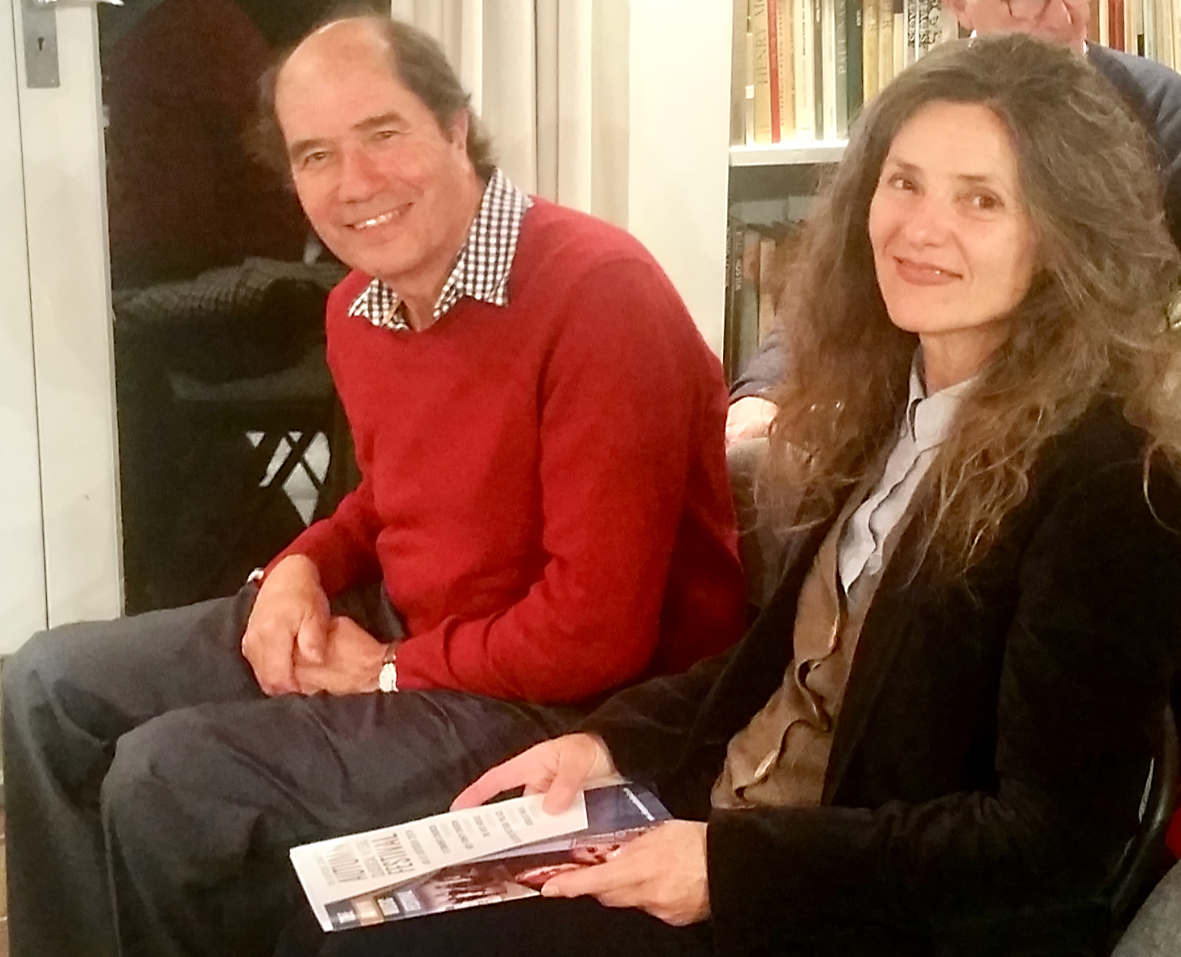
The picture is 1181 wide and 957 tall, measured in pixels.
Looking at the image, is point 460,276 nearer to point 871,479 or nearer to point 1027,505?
point 871,479

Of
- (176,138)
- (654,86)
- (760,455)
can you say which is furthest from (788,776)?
(176,138)

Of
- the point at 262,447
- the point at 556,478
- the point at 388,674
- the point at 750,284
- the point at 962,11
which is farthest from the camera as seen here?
the point at 262,447

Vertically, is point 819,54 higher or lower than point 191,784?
higher

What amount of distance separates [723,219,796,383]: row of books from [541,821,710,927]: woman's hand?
127cm

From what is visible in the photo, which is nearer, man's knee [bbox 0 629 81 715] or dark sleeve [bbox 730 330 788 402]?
man's knee [bbox 0 629 81 715]

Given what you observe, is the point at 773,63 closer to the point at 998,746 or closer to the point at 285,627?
the point at 285,627

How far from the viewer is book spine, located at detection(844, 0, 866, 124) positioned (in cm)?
209

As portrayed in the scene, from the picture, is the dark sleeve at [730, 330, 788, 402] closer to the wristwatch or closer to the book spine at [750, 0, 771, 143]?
the book spine at [750, 0, 771, 143]

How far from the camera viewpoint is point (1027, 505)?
0.99 metres

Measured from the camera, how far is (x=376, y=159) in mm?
1481

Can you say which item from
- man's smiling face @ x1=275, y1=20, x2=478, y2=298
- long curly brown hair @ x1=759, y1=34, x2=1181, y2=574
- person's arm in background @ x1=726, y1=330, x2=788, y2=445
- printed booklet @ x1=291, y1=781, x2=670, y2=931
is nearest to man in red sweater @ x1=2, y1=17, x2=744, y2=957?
man's smiling face @ x1=275, y1=20, x2=478, y2=298

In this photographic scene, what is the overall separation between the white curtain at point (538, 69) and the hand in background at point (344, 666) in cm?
83

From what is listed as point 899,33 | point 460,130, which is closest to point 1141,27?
point 899,33

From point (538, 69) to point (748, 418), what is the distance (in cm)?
68
